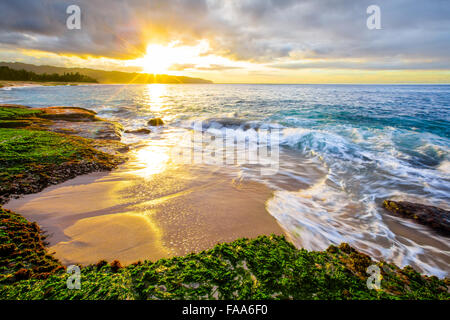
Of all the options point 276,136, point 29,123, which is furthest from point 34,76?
point 276,136

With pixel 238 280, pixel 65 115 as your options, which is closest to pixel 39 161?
pixel 238 280

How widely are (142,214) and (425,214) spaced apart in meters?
6.58

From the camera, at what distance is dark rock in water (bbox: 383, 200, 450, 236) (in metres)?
4.35

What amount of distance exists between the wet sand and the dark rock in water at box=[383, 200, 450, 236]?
3.25 m

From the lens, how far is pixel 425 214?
4.62m

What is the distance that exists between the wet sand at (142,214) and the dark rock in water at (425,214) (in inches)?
128

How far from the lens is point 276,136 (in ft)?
41.9

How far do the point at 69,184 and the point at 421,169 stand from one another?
40.9 ft

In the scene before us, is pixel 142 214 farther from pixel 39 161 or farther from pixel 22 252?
pixel 39 161

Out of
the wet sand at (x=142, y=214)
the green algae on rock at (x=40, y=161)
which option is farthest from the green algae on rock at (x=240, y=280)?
the green algae on rock at (x=40, y=161)

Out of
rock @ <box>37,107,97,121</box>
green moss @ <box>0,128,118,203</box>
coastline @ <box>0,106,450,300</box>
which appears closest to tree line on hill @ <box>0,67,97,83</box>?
rock @ <box>37,107,97,121</box>

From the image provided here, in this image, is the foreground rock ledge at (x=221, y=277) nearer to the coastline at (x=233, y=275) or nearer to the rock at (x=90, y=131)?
the coastline at (x=233, y=275)

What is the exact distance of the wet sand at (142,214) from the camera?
3.05 meters
